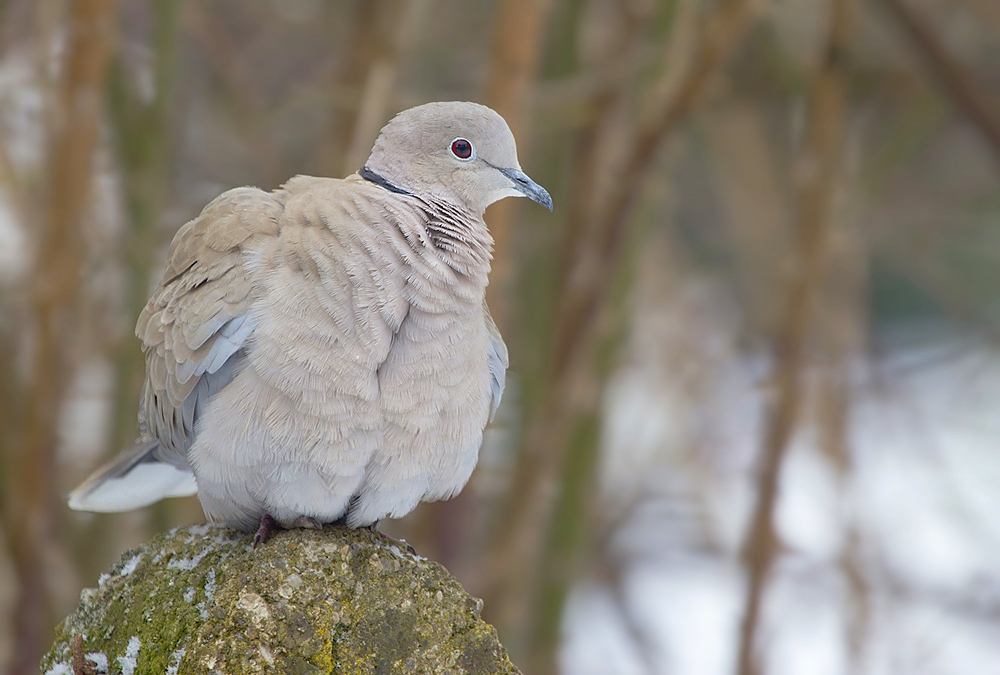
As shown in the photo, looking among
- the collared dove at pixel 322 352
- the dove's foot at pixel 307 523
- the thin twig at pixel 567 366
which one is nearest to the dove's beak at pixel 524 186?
the collared dove at pixel 322 352

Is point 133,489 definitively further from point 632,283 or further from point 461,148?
point 632,283

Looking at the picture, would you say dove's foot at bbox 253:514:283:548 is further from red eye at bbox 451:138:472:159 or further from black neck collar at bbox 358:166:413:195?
red eye at bbox 451:138:472:159

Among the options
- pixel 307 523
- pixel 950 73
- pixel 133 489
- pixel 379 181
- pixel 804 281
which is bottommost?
pixel 133 489

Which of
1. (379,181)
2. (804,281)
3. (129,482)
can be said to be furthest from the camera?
(804,281)

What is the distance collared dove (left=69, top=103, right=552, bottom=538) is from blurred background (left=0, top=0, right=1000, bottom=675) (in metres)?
1.39

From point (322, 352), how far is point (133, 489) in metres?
0.78

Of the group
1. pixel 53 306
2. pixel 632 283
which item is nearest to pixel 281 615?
pixel 53 306

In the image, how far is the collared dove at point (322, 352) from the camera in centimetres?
203

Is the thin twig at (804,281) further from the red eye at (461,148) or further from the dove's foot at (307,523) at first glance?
the dove's foot at (307,523)

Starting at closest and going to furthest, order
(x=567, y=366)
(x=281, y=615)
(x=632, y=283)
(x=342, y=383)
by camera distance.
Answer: (x=281, y=615), (x=342, y=383), (x=567, y=366), (x=632, y=283)

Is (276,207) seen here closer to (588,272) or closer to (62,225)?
(62,225)

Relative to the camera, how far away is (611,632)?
7.37 m

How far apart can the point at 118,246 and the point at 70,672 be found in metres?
2.95

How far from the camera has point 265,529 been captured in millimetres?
2047
